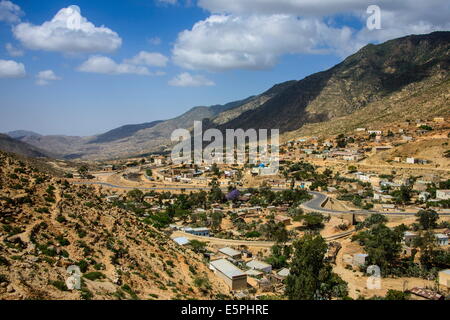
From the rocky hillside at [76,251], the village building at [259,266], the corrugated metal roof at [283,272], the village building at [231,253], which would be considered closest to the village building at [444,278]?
the corrugated metal roof at [283,272]

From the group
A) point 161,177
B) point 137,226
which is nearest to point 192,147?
point 161,177

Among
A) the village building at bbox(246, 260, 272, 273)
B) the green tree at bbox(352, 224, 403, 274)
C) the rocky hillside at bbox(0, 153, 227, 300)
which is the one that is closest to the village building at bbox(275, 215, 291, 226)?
the green tree at bbox(352, 224, 403, 274)

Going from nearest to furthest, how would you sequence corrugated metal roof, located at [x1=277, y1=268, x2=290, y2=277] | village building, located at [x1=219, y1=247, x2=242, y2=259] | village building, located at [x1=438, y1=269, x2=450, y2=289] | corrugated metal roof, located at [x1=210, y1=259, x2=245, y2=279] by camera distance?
corrugated metal roof, located at [x1=210, y1=259, x2=245, y2=279] < village building, located at [x1=438, y1=269, x2=450, y2=289] < corrugated metal roof, located at [x1=277, y1=268, x2=290, y2=277] < village building, located at [x1=219, y1=247, x2=242, y2=259]

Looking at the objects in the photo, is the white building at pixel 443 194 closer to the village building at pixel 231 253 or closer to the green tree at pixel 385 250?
the green tree at pixel 385 250

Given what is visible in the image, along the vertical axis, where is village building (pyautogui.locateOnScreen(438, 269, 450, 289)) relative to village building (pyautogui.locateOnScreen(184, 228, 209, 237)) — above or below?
below

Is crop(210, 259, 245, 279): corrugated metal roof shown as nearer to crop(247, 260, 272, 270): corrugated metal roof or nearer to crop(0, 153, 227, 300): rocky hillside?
crop(0, 153, 227, 300): rocky hillside
